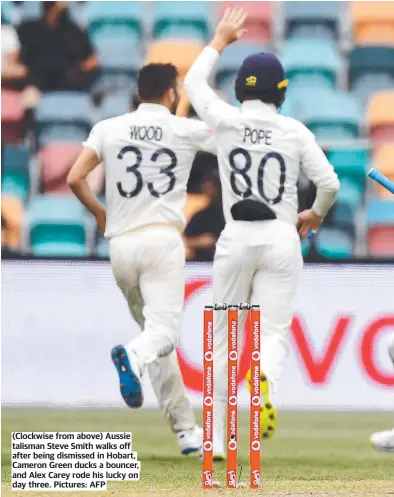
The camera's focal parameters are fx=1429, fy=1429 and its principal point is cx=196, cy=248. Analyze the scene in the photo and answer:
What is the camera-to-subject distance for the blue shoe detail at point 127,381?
19.6 feet

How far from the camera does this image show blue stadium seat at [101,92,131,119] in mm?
11555

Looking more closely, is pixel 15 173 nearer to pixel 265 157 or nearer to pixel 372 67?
pixel 372 67

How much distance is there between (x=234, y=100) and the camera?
11609 mm

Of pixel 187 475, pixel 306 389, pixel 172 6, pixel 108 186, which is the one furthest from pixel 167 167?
pixel 172 6

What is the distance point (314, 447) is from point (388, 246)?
3528 millimetres

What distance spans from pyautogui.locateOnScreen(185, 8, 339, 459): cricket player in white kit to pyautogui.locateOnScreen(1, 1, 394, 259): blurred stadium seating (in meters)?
3.22

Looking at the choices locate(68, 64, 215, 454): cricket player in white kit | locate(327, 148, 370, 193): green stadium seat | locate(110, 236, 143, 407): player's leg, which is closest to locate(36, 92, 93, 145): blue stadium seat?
locate(327, 148, 370, 193): green stadium seat

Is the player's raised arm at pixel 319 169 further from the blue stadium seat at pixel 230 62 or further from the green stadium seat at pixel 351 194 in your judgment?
the blue stadium seat at pixel 230 62

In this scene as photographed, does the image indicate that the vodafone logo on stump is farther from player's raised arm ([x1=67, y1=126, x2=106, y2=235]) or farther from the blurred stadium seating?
player's raised arm ([x1=67, y1=126, x2=106, y2=235])

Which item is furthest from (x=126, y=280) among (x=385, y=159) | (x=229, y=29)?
(x=385, y=159)

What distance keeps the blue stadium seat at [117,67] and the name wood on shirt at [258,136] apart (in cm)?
578

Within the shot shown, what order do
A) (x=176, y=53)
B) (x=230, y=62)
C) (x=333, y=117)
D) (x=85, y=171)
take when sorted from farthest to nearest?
(x=176, y=53), (x=230, y=62), (x=333, y=117), (x=85, y=171)

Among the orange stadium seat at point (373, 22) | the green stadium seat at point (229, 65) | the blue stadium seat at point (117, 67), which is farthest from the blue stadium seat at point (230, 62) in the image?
the orange stadium seat at point (373, 22)

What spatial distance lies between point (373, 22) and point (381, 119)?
1.28 metres
